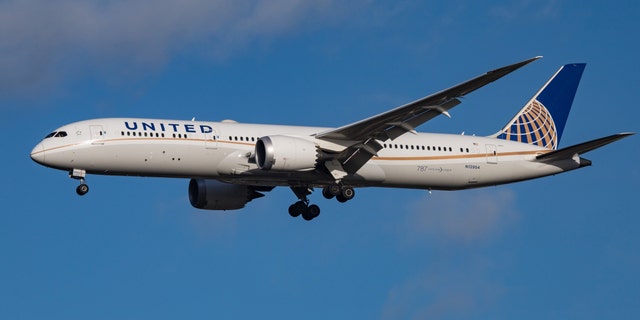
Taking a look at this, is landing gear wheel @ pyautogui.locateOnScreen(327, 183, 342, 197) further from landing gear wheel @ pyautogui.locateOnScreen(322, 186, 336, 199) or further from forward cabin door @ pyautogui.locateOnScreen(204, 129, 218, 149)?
forward cabin door @ pyautogui.locateOnScreen(204, 129, 218, 149)

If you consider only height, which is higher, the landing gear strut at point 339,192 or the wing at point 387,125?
the wing at point 387,125

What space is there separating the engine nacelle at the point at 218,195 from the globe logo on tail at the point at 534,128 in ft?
41.0

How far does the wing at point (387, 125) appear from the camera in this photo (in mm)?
48125

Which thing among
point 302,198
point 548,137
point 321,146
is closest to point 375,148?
point 321,146

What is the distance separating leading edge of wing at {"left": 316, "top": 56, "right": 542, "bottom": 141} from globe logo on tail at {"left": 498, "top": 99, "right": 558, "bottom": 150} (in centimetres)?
938

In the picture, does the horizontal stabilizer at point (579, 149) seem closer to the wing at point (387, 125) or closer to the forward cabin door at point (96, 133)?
the wing at point (387, 125)

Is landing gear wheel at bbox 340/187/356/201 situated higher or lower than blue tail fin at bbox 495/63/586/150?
lower

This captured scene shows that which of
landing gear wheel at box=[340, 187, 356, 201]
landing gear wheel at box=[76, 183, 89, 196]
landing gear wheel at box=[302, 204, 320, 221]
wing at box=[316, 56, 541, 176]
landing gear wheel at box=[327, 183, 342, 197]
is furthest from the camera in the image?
landing gear wheel at box=[302, 204, 320, 221]

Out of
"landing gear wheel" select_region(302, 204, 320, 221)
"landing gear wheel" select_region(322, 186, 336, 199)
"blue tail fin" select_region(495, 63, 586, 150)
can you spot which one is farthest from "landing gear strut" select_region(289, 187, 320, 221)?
"blue tail fin" select_region(495, 63, 586, 150)

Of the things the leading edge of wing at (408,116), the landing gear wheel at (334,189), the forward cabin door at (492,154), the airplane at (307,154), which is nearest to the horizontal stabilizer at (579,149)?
the airplane at (307,154)

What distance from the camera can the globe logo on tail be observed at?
5994 cm

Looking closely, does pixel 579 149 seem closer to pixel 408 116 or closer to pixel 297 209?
pixel 408 116

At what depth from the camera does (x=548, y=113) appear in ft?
202

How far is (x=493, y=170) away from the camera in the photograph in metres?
57.3
